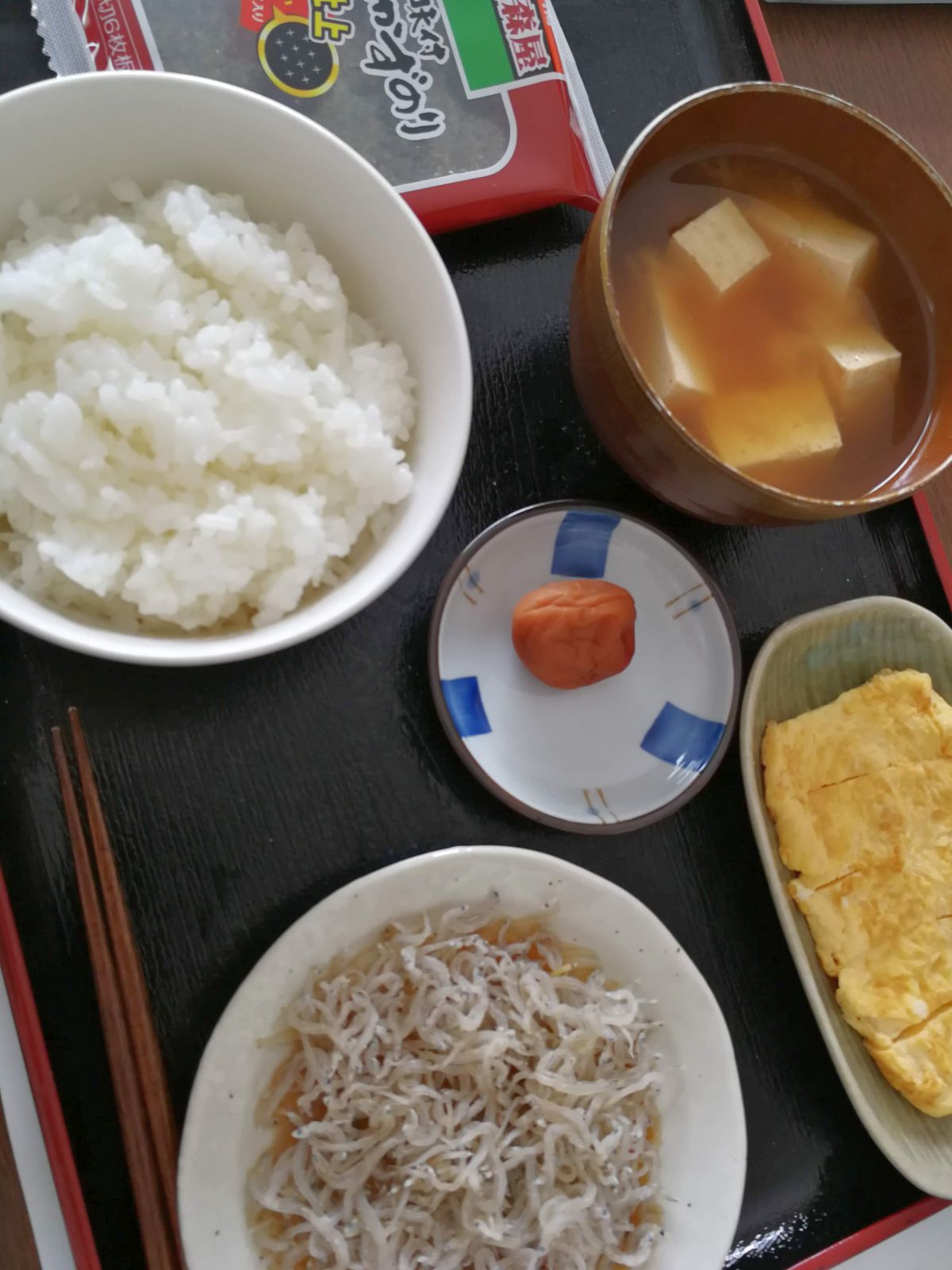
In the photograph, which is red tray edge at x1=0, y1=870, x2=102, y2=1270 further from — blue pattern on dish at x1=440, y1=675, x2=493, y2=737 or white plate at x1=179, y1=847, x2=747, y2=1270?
blue pattern on dish at x1=440, y1=675, x2=493, y2=737

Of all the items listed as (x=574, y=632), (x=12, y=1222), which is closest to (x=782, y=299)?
(x=574, y=632)

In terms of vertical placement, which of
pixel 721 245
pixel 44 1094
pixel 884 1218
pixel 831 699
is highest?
pixel 721 245

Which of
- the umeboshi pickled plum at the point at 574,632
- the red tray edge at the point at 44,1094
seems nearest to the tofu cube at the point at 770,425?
the umeboshi pickled plum at the point at 574,632

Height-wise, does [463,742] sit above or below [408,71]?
below

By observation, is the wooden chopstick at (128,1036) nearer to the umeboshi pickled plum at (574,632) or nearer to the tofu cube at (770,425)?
the umeboshi pickled plum at (574,632)

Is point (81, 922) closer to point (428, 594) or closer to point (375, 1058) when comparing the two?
point (375, 1058)

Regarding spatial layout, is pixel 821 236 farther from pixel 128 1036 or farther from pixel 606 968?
pixel 128 1036
